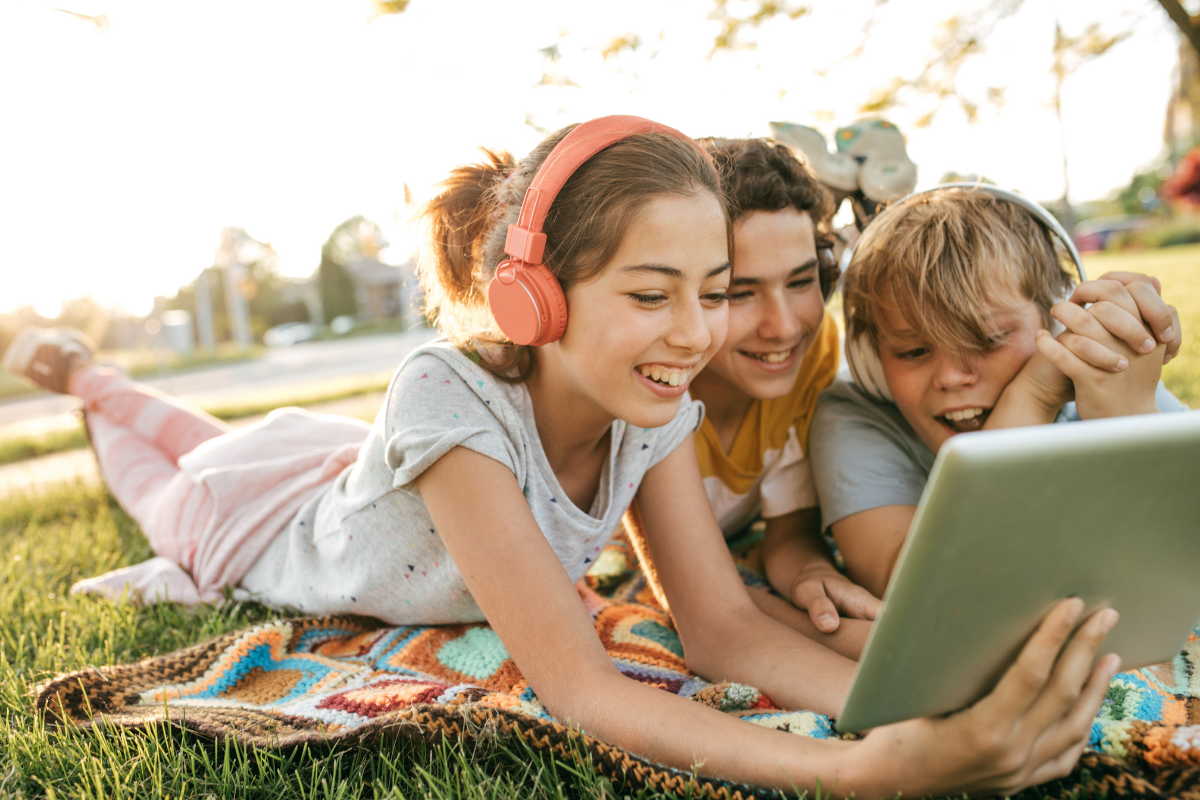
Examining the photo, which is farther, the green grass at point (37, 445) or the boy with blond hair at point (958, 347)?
the green grass at point (37, 445)

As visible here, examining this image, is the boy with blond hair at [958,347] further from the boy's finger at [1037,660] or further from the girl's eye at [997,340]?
the boy's finger at [1037,660]

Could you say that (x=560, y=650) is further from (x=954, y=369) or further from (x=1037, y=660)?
(x=954, y=369)

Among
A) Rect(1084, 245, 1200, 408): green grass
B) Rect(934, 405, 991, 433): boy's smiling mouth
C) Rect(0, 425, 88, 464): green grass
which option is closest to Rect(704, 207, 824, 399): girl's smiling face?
Rect(934, 405, 991, 433): boy's smiling mouth

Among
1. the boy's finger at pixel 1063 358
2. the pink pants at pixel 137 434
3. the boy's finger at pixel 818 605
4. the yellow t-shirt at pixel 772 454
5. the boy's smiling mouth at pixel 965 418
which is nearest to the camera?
the boy's finger at pixel 1063 358

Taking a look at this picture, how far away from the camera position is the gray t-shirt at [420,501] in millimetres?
1758

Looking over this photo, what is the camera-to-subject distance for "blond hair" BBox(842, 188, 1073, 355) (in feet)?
6.41

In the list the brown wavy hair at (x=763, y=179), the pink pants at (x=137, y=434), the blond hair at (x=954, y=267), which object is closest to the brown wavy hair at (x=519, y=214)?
the brown wavy hair at (x=763, y=179)

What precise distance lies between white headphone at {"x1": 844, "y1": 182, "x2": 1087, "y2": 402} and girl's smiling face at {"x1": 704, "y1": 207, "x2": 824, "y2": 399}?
14cm

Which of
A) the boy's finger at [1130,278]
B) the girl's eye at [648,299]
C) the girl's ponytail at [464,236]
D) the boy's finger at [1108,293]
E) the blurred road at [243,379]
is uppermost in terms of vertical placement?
the girl's ponytail at [464,236]

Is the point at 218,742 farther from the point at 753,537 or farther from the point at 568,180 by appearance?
the point at 753,537

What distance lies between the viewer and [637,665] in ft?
6.28

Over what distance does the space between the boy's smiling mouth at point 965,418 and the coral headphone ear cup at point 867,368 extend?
6.7 inches

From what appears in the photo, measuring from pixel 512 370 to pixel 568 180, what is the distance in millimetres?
498

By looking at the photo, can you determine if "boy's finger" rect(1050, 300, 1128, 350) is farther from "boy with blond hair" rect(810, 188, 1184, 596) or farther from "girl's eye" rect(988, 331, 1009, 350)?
"girl's eye" rect(988, 331, 1009, 350)
